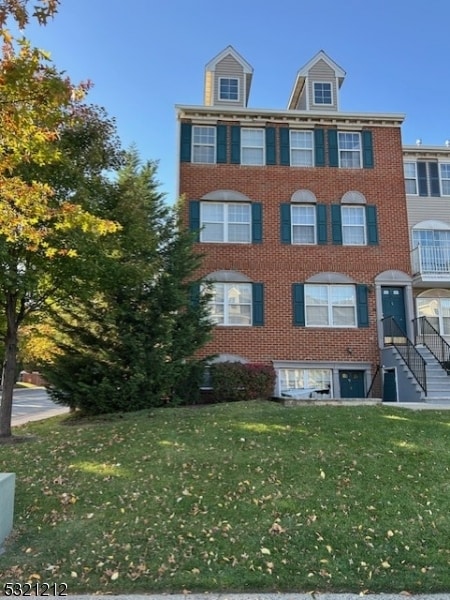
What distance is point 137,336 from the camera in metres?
12.6

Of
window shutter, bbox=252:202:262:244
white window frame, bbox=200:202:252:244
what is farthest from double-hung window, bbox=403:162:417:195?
white window frame, bbox=200:202:252:244

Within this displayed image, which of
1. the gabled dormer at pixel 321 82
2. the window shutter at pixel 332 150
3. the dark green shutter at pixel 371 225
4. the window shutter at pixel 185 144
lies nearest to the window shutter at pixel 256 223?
the window shutter at pixel 185 144

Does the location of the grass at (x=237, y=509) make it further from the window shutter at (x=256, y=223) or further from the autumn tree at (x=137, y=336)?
the window shutter at (x=256, y=223)

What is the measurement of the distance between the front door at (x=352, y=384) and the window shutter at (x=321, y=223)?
464 cm

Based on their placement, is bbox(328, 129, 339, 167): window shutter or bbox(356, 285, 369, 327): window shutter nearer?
bbox(356, 285, 369, 327): window shutter

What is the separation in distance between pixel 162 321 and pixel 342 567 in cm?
904

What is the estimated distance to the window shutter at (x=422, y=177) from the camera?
1945cm

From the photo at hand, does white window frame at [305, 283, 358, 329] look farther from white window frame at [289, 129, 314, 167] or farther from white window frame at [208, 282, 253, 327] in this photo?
white window frame at [289, 129, 314, 167]

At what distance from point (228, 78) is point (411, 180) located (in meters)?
8.07

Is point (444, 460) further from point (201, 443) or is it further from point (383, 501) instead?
point (201, 443)

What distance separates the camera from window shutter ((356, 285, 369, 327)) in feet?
56.5

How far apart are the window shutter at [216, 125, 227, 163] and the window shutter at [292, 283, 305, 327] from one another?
519cm

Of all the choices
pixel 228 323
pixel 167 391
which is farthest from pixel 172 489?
pixel 228 323

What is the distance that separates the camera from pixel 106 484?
6.29 m
